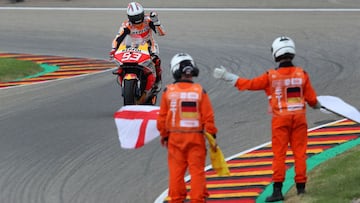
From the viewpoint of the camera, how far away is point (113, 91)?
17328mm

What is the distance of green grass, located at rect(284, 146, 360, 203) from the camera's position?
9.92 meters

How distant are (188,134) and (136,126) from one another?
948 millimetres

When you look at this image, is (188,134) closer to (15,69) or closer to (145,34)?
(145,34)

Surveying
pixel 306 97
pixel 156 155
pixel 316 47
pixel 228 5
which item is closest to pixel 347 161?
pixel 306 97

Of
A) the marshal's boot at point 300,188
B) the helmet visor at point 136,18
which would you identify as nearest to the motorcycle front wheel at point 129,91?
the helmet visor at point 136,18

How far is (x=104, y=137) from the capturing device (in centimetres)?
1379

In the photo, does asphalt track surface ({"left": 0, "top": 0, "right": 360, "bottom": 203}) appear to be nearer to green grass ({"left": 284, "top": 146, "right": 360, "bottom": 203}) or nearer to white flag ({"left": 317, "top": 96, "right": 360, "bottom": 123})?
green grass ({"left": 284, "top": 146, "right": 360, "bottom": 203})

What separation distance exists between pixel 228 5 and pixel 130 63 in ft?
46.3

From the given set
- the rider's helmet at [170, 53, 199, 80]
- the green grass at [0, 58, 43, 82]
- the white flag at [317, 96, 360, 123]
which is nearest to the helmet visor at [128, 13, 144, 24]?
the green grass at [0, 58, 43, 82]

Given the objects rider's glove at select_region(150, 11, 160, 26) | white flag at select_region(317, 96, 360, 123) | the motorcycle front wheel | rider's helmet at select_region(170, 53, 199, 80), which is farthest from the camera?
rider's glove at select_region(150, 11, 160, 26)

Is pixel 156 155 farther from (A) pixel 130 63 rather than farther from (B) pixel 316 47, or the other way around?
(B) pixel 316 47

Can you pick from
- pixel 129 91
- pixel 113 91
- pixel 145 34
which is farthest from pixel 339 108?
pixel 113 91

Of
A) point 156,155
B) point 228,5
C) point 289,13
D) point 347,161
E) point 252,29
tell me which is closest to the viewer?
point 347,161

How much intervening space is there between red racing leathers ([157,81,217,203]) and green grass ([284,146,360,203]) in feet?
4.58
